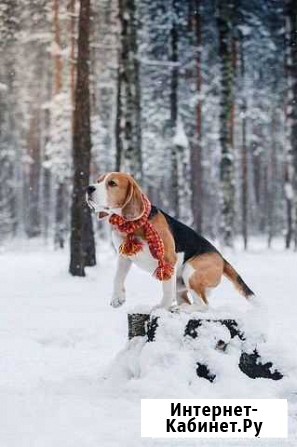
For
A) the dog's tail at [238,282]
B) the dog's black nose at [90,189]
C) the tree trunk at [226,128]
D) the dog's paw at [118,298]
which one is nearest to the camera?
the dog's black nose at [90,189]

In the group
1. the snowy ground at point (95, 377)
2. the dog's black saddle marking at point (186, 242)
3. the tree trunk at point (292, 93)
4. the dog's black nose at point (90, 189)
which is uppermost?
the tree trunk at point (292, 93)

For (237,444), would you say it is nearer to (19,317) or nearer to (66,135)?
(19,317)

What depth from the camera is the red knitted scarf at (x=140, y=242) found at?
224 inches

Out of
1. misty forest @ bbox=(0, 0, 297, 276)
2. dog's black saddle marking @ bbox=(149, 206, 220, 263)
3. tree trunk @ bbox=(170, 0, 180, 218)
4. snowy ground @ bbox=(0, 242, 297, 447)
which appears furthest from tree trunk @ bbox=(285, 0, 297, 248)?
dog's black saddle marking @ bbox=(149, 206, 220, 263)

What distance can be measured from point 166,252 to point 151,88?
2545 centimetres

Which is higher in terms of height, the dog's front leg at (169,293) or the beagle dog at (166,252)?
the beagle dog at (166,252)

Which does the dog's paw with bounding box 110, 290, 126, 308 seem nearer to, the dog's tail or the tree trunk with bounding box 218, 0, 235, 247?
the dog's tail

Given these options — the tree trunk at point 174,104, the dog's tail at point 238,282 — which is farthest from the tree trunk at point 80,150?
the dog's tail at point 238,282

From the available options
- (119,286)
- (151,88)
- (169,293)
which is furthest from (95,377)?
(151,88)

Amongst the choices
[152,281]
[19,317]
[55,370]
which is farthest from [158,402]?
[152,281]

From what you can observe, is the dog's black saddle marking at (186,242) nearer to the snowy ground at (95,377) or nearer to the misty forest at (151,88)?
the snowy ground at (95,377)

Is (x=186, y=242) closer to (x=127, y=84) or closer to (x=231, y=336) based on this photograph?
(x=231, y=336)

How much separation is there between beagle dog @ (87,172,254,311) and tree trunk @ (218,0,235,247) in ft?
54.4

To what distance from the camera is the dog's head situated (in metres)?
5.48
